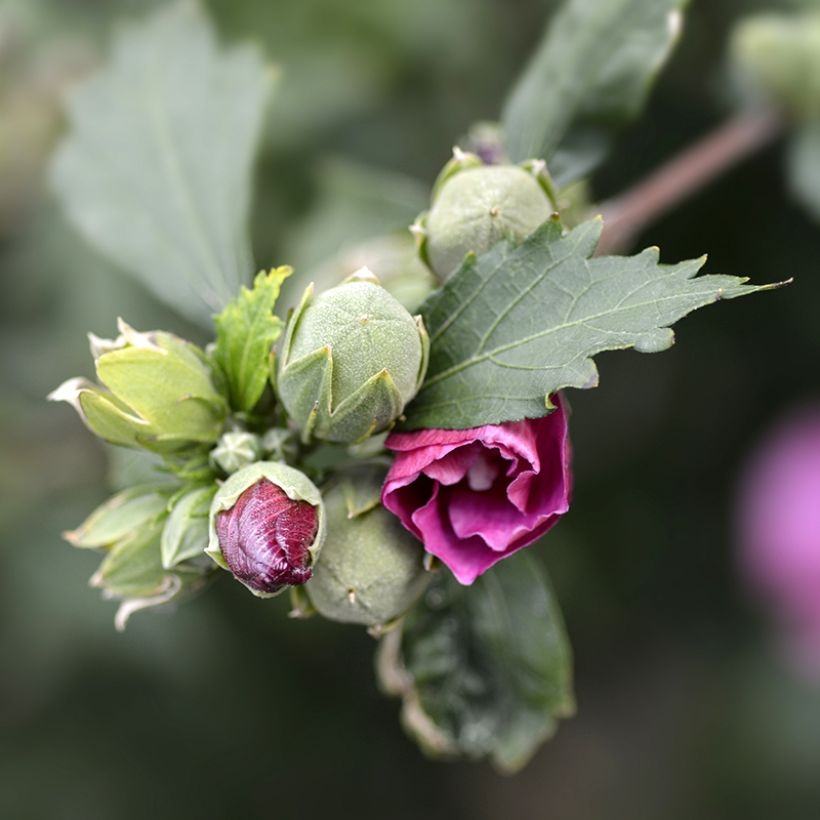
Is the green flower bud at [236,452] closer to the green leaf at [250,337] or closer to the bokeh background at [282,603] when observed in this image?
the green leaf at [250,337]

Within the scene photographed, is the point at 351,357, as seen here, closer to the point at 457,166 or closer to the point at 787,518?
the point at 457,166

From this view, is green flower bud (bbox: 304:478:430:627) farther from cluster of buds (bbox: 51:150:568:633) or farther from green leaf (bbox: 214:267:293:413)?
green leaf (bbox: 214:267:293:413)

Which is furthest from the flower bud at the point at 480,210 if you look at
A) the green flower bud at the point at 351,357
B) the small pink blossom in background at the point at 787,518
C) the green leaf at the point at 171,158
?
the small pink blossom in background at the point at 787,518

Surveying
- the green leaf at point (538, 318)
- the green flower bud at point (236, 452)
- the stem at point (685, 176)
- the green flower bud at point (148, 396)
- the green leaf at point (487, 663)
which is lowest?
the green leaf at point (487, 663)

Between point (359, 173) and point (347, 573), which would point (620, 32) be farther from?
point (347, 573)

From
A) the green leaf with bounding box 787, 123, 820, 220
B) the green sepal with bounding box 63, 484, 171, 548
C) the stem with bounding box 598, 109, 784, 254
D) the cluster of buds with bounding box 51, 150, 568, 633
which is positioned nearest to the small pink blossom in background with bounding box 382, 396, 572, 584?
the cluster of buds with bounding box 51, 150, 568, 633

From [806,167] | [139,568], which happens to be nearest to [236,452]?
[139,568]
